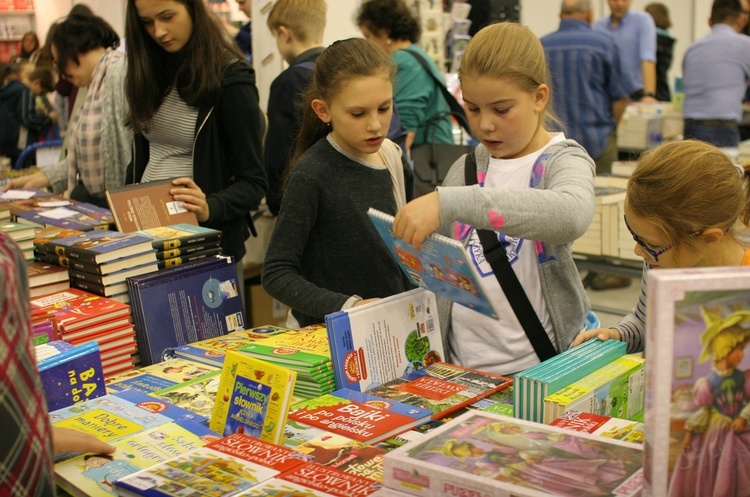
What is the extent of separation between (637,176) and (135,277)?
4.51 feet

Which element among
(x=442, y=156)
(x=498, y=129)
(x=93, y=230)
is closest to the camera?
(x=498, y=129)

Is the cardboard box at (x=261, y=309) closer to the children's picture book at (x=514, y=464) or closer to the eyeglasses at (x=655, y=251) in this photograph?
the eyeglasses at (x=655, y=251)

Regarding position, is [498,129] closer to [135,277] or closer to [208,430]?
[208,430]

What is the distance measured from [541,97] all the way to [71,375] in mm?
1224

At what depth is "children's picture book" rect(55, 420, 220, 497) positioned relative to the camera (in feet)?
4.45

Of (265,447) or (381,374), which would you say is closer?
(265,447)

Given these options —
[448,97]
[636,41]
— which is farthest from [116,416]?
[636,41]

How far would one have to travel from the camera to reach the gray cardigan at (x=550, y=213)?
1483mm

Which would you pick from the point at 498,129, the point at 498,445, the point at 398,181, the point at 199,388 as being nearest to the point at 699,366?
the point at 498,445

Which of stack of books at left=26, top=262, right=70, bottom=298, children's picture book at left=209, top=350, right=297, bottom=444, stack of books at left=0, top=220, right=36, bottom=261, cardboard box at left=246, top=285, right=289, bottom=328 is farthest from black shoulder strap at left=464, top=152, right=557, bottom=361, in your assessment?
cardboard box at left=246, top=285, right=289, bottom=328

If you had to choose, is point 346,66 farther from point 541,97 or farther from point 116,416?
point 116,416

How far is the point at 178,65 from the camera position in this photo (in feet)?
9.34

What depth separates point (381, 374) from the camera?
1773mm

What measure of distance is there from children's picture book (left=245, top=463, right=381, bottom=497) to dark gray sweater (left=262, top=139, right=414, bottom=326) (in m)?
0.89
